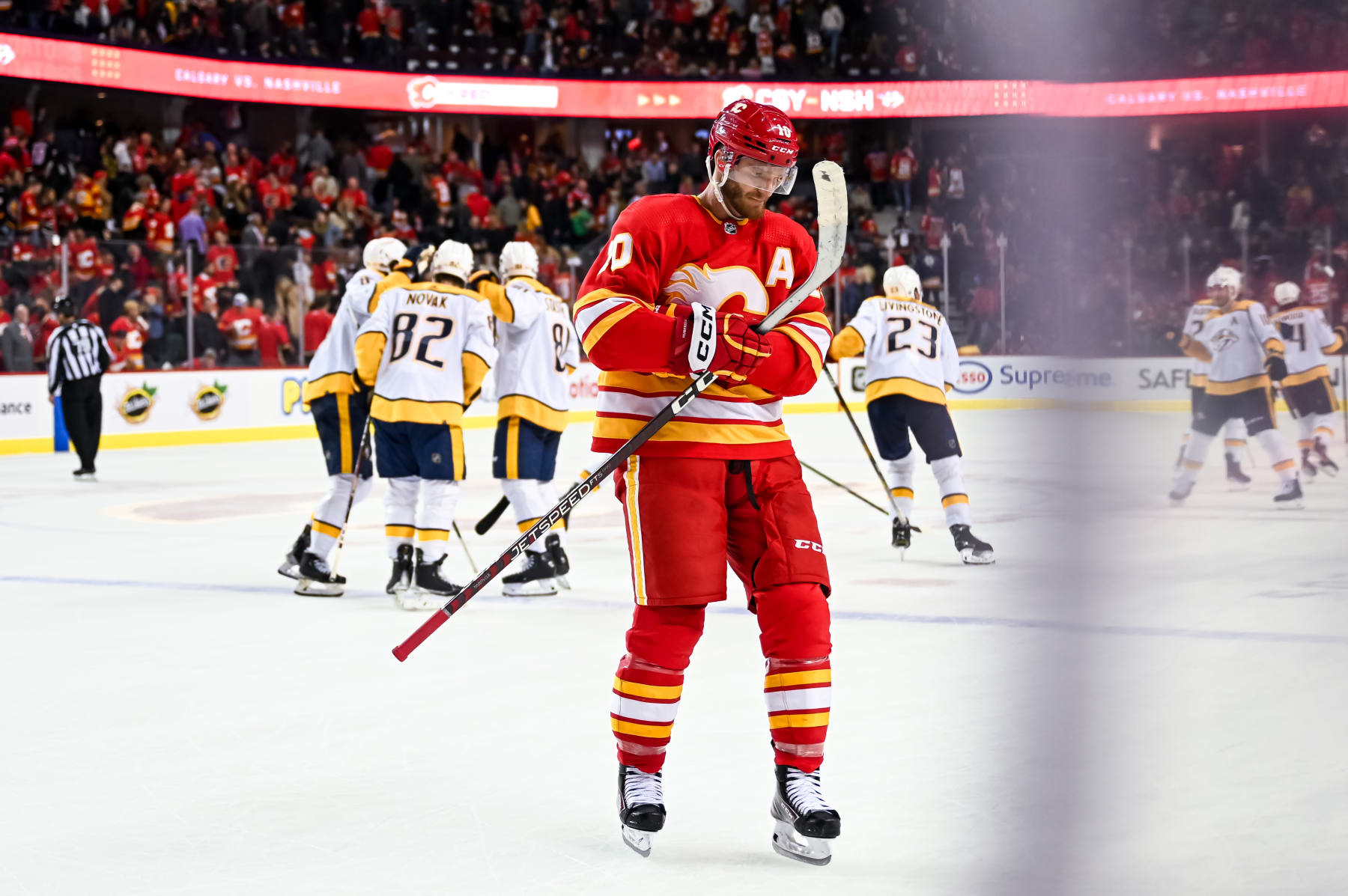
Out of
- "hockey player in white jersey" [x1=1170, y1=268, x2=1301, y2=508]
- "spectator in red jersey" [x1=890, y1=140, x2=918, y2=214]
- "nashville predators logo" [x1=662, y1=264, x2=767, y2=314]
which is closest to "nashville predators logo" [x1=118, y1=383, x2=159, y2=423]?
"spectator in red jersey" [x1=890, y1=140, x2=918, y2=214]

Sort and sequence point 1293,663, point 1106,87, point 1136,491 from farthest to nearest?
point 1293,663, point 1136,491, point 1106,87

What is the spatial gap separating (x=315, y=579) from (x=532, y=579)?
87 cm

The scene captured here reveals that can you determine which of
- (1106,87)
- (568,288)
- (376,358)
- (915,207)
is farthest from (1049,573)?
(915,207)

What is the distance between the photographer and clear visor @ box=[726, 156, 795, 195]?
9.30ft

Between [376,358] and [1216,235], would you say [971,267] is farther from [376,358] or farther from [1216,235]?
[376,358]

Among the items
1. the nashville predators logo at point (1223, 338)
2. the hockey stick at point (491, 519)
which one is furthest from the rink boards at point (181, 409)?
the nashville predators logo at point (1223, 338)

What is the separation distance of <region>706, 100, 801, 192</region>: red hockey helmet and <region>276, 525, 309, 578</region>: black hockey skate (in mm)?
3892

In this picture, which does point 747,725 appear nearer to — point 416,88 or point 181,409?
point 181,409

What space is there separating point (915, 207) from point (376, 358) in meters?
15.1

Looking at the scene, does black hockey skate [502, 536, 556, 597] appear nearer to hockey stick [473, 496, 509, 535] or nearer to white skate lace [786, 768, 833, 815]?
hockey stick [473, 496, 509, 535]

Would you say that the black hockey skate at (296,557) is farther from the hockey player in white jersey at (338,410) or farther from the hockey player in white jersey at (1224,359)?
the hockey player in white jersey at (1224,359)

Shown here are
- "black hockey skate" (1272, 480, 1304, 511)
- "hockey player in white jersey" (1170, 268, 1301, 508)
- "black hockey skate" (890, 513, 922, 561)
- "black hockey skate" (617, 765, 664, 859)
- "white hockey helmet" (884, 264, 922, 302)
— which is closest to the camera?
"hockey player in white jersey" (1170, 268, 1301, 508)

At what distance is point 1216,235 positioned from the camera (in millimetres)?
1106

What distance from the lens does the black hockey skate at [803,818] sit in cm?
269
